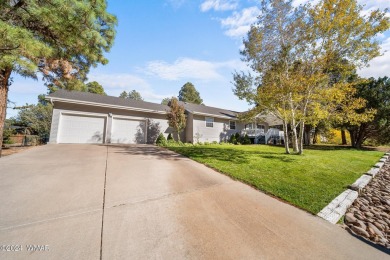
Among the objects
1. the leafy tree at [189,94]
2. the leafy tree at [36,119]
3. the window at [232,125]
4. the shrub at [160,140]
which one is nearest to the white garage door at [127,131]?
the shrub at [160,140]

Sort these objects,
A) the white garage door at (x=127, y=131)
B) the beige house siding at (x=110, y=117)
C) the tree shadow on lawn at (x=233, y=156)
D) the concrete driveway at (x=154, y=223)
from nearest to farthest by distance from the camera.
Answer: the concrete driveway at (x=154, y=223)
the tree shadow on lawn at (x=233, y=156)
the beige house siding at (x=110, y=117)
the white garage door at (x=127, y=131)

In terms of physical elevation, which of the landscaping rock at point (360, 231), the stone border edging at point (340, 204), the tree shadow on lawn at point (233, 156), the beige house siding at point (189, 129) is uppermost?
the beige house siding at point (189, 129)

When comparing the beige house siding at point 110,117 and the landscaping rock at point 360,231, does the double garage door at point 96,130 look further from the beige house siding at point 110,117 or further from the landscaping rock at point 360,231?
the landscaping rock at point 360,231

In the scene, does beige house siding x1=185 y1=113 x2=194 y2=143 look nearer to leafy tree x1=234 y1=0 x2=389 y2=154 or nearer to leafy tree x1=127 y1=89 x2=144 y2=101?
leafy tree x1=234 y1=0 x2=389 y2=154

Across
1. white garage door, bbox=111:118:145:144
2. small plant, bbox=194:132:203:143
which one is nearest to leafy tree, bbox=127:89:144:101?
white garage door, bbox=111:118:145:144

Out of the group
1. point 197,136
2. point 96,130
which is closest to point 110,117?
point 96,130

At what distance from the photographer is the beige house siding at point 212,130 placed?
16.8 meters

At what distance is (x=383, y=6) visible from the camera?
310 inches

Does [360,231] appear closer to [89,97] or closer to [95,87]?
[89,97]

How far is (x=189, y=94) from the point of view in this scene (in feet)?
148

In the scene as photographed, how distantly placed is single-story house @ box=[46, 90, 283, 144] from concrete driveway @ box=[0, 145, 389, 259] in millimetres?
8562

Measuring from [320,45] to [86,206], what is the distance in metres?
12.2

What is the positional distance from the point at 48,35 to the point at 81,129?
24.0ft

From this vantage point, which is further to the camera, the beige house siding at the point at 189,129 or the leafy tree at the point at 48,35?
the beige house siding at the point at 189,129
